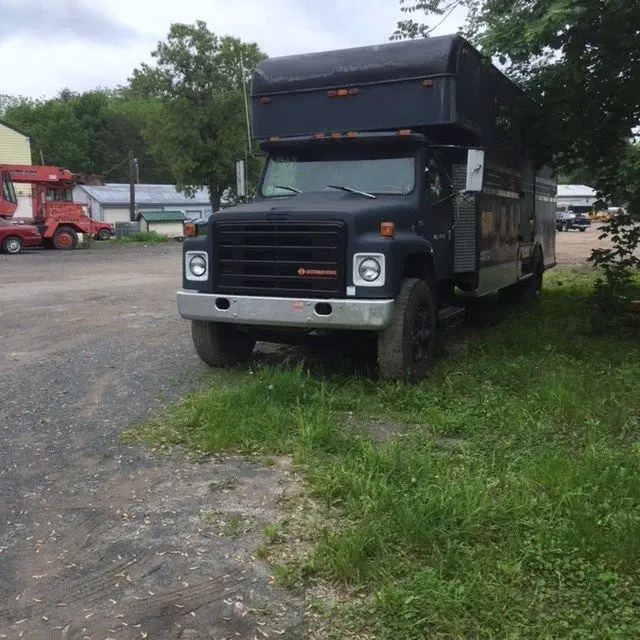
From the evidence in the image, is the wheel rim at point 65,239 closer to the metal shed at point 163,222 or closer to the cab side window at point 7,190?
the cab side window at point 7,190

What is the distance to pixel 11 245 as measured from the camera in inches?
1047

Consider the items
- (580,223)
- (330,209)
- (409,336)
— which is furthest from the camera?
(580,223)

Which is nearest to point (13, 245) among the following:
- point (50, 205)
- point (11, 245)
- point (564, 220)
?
point (11, 245)

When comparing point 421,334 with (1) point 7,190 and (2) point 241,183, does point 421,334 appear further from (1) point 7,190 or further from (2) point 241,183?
(1) point 7,190

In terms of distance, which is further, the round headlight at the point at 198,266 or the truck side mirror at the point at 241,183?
the truck side mirror at the point at 241,183

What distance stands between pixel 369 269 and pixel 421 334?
100 cm

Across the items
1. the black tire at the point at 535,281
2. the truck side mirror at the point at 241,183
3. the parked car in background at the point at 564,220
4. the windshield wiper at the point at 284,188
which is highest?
the parked car in background at the point at 564,220

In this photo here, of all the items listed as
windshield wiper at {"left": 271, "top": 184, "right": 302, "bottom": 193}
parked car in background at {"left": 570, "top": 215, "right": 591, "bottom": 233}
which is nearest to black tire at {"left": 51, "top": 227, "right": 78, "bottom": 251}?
windshield wiper at {"left": 271, "top": 184, "right": 302, "bottom": 193}

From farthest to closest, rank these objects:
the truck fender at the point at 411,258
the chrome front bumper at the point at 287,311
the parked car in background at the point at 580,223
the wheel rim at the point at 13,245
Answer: the parked car in background at the point at 580,223, the wheel rim at the point at 13,245, the truck fender at the point at 411,258, the chrome front bumper at the point at 287,311

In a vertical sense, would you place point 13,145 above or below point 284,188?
above

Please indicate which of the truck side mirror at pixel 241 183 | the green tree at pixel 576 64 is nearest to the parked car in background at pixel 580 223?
the green tree at pixel 576 64

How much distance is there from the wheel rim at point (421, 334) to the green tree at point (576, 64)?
2.53 meters

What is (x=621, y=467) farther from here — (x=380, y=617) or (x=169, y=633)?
(x=169, y=633)

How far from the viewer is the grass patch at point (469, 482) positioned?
10.2 ft
